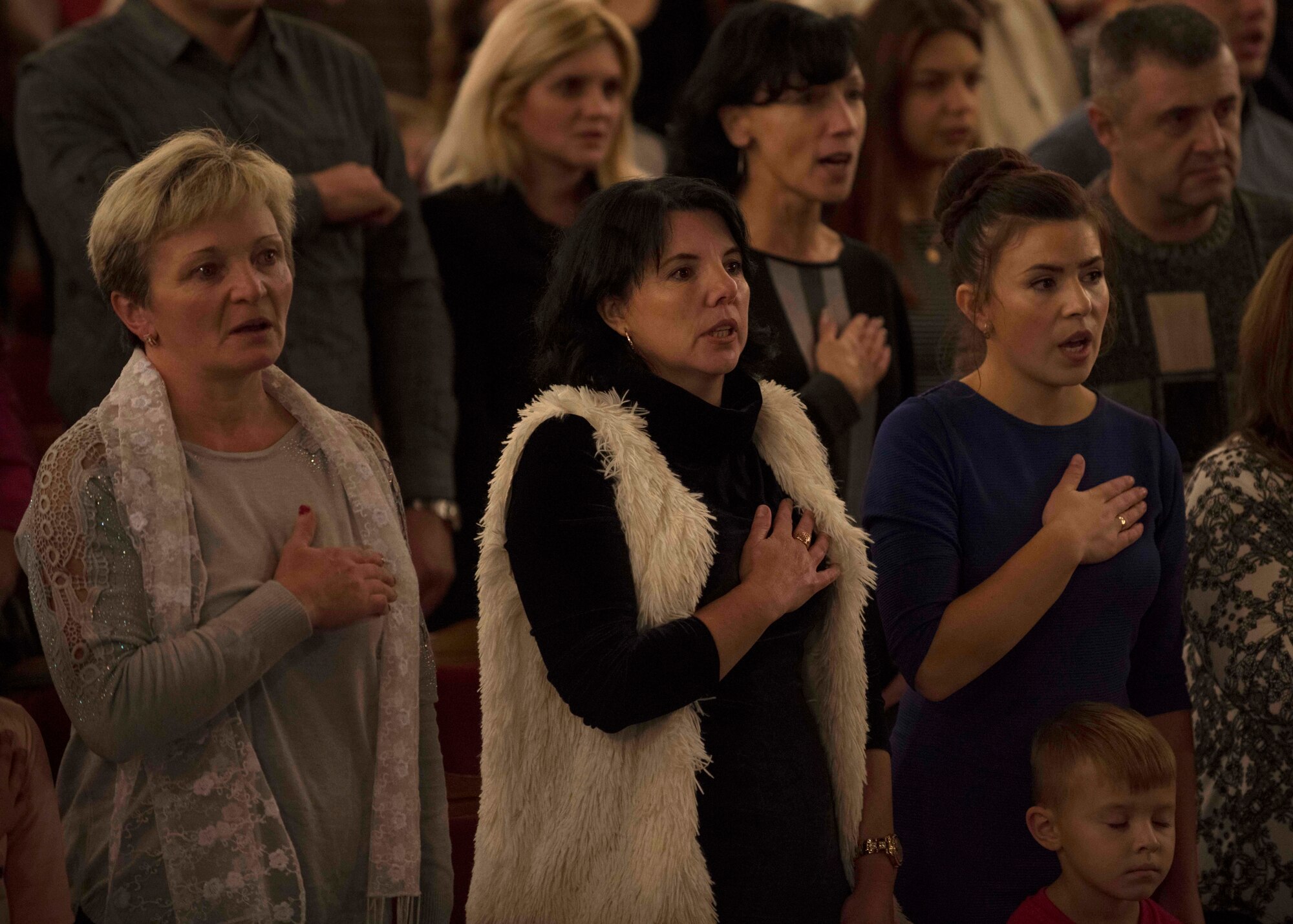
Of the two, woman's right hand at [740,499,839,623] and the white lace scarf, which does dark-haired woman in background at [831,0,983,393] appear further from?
the white lace scarf

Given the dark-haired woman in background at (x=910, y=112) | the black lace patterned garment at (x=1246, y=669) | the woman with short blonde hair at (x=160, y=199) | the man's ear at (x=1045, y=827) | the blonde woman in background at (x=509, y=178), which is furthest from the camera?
the dark-haired woman in background at (x=910, y=112)

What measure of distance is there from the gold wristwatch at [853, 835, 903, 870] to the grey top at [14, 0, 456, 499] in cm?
131

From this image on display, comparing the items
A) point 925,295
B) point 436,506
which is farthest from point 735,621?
point 925,295

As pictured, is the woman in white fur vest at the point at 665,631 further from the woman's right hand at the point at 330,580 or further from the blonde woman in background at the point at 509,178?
the blonde woman in background at the point at 509,178

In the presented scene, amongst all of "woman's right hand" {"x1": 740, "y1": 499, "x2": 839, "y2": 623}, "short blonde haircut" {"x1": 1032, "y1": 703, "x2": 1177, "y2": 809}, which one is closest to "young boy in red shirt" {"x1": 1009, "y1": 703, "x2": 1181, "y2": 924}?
"short blonde haircut" {"x1": 1032, "y1": 703, "x2": 1177, "y2": 809}

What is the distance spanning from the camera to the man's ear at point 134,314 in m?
1.93

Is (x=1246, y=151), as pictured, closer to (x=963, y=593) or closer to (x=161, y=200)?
(x=963, y=593)

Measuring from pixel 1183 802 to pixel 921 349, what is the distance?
1.34 m

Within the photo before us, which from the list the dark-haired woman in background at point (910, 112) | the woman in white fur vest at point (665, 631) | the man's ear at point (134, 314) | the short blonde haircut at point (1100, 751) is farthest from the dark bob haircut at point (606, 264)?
the dark-haired woman in background at point (910, 112)

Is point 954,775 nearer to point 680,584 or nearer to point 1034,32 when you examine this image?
point 680,584

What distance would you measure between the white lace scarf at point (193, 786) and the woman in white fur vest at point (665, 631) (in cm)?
14

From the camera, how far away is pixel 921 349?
3303mm

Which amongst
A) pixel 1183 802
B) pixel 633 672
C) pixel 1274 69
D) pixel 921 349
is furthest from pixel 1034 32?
pixel 633 672

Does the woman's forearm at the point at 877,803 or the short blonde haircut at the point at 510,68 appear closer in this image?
the woman's forearm at the point at 877,803
